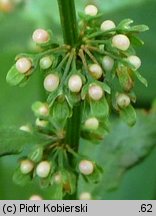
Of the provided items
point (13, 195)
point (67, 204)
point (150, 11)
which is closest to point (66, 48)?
point (67, 204)

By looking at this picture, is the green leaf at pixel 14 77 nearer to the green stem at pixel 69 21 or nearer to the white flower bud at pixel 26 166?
the green stem at pixel 69 21

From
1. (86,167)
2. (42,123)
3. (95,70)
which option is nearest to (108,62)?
(95,70)

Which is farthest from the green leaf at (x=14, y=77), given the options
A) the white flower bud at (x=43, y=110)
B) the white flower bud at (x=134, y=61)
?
the white flower bud at (x=43, y=110)

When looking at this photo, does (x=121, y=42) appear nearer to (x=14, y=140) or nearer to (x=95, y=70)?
(x=95, y=70)

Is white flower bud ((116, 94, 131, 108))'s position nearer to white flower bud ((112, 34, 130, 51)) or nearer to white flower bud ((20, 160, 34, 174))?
white flower bud ((112, 34, 130, 51))

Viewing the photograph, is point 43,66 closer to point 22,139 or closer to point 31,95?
point 22,139
